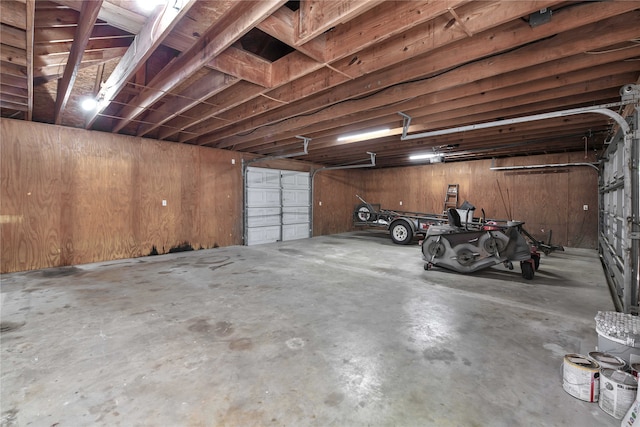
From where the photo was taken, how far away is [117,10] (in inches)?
83.8

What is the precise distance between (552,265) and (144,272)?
7.68m

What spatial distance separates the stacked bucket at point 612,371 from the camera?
158cm

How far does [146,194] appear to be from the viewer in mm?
6246

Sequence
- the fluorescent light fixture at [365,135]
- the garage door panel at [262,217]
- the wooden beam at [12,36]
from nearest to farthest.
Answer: the wooden beam at [12,36] → the fluorescent light fixture at [365,135] → the garage door panel at [262,217]

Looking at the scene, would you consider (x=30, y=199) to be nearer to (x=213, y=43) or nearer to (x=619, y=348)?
(x=213, y=43)

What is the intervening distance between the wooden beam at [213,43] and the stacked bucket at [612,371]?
3.15 m

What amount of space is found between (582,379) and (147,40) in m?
4.06

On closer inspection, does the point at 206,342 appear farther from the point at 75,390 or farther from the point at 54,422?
the point at 54,422

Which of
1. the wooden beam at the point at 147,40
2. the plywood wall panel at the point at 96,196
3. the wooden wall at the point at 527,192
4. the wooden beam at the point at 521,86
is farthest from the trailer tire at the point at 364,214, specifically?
the wooden beam at the point at 147,40

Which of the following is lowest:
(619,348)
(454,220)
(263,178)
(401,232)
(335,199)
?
(619,348)

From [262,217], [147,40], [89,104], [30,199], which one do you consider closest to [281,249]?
[262,217]

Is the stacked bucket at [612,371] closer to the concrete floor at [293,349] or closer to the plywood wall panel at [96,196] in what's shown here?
the concrete floor at [293,349]

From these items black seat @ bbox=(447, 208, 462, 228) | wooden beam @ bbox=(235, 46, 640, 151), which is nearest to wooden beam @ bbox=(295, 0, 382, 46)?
wooden beam @ bbox=(235, 46, 640, 151)

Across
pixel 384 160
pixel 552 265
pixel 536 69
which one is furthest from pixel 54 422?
pixel 384 160
